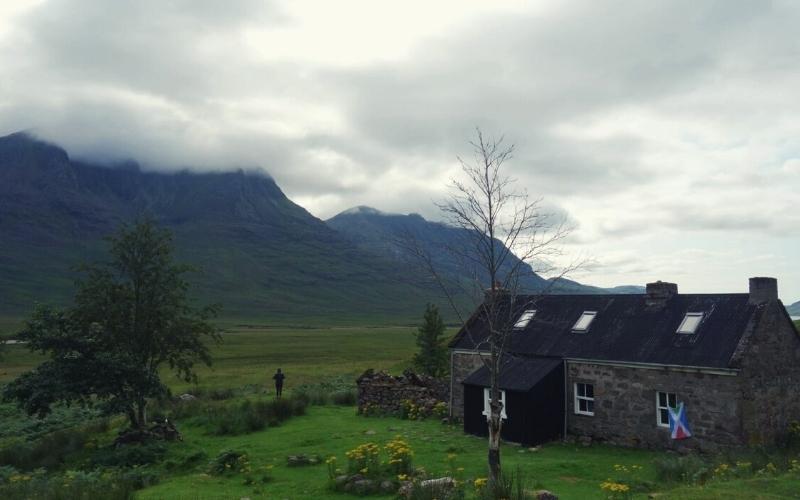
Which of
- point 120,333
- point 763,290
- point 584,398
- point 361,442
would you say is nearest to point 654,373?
point 584,398

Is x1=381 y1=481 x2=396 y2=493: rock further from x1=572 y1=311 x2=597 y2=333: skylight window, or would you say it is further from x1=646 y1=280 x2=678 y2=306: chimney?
x1=646 y1=280 x2=678 y2=306: chimney

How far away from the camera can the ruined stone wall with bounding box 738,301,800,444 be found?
2177cm

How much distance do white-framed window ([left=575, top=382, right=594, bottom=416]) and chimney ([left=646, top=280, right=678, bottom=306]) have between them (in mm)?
4806

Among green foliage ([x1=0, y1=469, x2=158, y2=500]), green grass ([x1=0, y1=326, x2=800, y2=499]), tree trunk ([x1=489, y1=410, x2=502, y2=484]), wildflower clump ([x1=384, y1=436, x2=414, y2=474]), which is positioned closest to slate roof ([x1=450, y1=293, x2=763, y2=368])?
green grass ([x1=0, y1=326, x2=800, y2=499])

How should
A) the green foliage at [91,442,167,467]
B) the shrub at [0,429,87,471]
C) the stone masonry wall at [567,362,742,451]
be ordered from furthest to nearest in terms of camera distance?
the shrub at [0,429,87,471] < the green foliage at [91,442,167,467] < the stone masonry wall at [567,362,742,451]

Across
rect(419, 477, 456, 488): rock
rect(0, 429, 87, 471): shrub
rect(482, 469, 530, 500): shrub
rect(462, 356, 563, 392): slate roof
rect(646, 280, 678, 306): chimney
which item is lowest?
rect(0, 429, 87, 471): shrub

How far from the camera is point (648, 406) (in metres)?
23.6

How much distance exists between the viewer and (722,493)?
13.0 meters

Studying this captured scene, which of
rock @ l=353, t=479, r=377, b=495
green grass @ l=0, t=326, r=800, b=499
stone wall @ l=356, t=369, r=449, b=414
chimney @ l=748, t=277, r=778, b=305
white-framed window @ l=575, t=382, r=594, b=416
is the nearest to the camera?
green grass @ l=0, t=326, r=800, b=499

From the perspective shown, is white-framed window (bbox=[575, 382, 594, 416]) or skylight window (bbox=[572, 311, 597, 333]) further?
skylight window (bbox=[572, 311, 597, 333])

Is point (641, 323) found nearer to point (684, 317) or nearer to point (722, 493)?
point (684, 317)

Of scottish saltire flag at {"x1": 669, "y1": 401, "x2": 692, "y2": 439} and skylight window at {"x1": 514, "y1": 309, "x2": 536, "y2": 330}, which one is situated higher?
skylight window at {"x1": 514, "y1": 309, "x2": 536, "y2": 330}

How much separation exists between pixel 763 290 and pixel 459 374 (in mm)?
14601

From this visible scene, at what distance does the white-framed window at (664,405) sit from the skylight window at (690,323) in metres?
2.65
